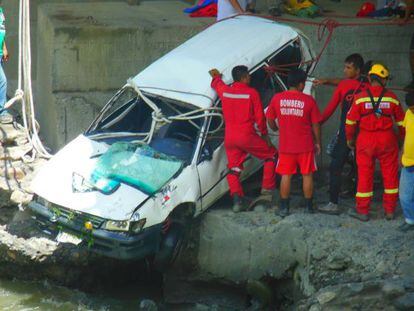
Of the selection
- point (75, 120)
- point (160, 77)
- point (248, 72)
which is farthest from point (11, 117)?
point (248, 72)

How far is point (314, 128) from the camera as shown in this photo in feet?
34.1

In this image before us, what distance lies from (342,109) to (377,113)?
621 mm

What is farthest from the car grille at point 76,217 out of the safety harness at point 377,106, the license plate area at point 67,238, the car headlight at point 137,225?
the safety harness at point 377,106

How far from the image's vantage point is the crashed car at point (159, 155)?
9867 mm

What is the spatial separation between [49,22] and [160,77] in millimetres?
2900

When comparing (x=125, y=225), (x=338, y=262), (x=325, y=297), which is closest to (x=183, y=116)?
(x=125, y=225)

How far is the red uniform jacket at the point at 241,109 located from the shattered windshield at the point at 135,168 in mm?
705

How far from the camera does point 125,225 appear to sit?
383 inches

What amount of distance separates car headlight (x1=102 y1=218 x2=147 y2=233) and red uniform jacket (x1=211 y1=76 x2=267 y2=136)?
145 centimetres

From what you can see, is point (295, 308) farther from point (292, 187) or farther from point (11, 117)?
point (11, 117)

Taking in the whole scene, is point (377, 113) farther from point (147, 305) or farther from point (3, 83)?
point (3, 83)

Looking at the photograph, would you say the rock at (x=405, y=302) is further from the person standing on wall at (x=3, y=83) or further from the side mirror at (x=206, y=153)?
the person standing on wall at (x=3, y=83)

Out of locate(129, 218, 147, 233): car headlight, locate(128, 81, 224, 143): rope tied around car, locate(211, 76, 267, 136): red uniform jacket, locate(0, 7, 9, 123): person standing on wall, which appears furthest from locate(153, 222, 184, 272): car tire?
locate(0, 7, 9, 123): person standing on wall

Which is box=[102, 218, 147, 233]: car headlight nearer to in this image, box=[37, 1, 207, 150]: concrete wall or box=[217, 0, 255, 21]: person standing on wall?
box=[37, 1, 207, 150]: concrete wall
